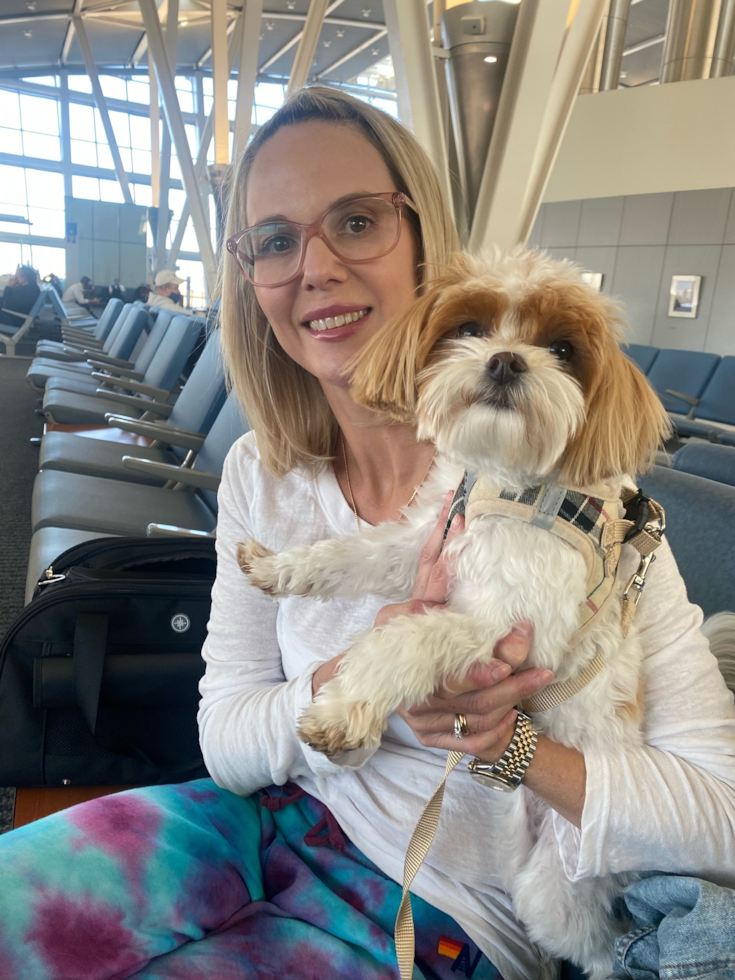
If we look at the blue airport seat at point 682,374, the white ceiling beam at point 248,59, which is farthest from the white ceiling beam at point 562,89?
the white ceiling beam at point 248,59

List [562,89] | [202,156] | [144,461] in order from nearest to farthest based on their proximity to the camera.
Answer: [144,461] → [562,89] → [202,156]

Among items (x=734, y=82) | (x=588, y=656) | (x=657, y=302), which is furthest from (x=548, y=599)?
(x=657, y=302)

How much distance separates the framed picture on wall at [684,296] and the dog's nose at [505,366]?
1077cm

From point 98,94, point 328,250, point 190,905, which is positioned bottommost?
point 190,905

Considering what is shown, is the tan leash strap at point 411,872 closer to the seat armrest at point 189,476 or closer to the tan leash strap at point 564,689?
the tan leash strap at point 564,689

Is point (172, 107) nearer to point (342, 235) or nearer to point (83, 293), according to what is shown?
point (83, 293)

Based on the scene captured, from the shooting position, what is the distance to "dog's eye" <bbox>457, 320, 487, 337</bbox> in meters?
1.05

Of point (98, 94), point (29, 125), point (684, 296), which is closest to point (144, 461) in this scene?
point (684, 296)

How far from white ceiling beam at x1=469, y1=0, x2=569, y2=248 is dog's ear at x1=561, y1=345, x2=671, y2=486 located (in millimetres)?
2770

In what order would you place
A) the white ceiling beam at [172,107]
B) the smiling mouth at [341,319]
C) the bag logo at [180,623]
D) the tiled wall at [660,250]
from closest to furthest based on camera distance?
the smiling mouth at [341,319] → the bag logo at [180,623] → the white ceiling beam at [172,107] → the tiled wall at [660,250]

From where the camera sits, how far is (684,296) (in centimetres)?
1055

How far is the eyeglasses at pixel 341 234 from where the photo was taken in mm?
1298

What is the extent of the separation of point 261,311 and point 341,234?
289mm

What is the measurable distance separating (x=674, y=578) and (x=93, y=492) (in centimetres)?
243
